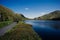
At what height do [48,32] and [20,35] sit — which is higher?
[20,35]

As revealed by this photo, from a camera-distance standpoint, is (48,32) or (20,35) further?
(48,32)

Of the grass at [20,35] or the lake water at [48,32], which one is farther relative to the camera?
the lake water at [48,32]

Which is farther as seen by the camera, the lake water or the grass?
the lake water

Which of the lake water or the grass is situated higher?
the grass

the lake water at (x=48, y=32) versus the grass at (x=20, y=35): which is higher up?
the grass at (x=20, y=35)
